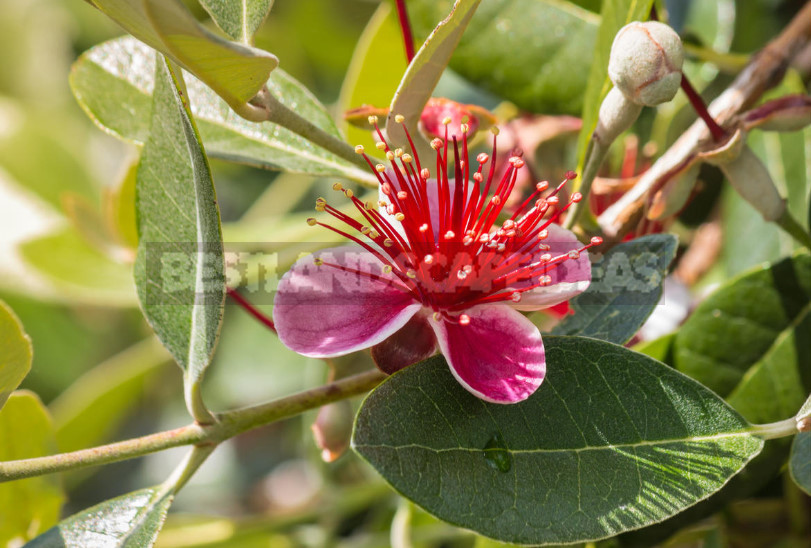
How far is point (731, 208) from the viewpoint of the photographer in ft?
4.69

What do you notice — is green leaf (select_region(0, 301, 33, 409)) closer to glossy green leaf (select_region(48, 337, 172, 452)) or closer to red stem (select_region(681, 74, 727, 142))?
red stem (select_region(681, 74, 727, 142))

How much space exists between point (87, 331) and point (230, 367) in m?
0.58

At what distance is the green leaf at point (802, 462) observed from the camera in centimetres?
81

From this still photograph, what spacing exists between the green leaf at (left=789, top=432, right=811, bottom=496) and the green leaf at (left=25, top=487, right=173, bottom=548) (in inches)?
26.1

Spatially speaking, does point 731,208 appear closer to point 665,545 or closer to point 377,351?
point 665,545

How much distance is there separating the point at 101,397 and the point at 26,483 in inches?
33.9

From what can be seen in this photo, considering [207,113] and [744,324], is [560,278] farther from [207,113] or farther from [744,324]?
[207,113]

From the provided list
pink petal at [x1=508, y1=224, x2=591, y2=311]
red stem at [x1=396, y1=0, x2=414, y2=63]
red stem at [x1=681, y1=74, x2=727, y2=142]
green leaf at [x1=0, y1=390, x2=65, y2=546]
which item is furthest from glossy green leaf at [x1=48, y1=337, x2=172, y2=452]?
red stem at [x1=681, y1=74, x2=727, y2=142]

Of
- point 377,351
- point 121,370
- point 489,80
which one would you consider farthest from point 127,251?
point 377,351

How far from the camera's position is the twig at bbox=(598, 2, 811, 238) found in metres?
1.04

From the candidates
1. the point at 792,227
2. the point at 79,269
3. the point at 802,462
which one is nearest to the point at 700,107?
the point at 792,227

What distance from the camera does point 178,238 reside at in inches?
34.4

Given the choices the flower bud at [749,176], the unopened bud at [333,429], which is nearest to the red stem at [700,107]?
the flower bud at [749,176]

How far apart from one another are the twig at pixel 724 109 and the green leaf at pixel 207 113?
34cm
